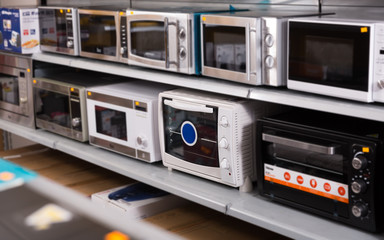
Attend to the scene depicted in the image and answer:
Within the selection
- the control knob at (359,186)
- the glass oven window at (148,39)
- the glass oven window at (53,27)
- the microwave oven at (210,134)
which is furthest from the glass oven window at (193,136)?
the glass oven window at (53,27)

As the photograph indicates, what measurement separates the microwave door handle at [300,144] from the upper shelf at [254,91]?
5.4 inches

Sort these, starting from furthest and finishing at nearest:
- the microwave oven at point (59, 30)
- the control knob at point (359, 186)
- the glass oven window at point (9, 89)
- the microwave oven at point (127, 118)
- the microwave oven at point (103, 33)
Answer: the glass oven window at point (9, 89) < the microwave oven at point (59, 30) < the microwave oven at point (103, 33) < the microwave oven at point (127, 118) < the control knob at point (359, 186)

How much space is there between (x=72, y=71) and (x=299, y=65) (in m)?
2.06

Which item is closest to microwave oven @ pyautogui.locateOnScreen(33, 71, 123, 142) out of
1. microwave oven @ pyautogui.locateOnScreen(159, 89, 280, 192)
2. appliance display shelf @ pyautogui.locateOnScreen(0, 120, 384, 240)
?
appliance display shelf @ pyautogui.locateOnScreen(0, 120, 384, 240)

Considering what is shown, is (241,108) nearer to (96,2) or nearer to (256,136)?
(256,136)

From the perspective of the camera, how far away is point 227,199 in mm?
2455

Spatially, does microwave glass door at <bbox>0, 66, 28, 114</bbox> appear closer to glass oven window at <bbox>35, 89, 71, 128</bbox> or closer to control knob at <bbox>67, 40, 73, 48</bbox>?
glass oven window at <bbox>35, 89, 71, 128</bbox>

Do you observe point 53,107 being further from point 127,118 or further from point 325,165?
point 325,165

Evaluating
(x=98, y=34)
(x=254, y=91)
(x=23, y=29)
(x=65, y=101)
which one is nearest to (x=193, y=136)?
(x=254, y=91)

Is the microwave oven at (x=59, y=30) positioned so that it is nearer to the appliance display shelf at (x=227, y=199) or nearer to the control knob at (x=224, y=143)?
the appliance display shelf at (x=227, y=199)

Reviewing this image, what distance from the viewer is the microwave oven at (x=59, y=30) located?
3328 mm

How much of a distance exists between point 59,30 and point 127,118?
2.76 feet

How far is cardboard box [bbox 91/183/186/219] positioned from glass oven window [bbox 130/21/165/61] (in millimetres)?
734

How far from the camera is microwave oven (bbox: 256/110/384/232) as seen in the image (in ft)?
6.56
